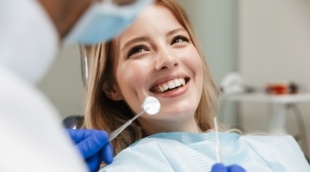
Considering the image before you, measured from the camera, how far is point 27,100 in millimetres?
512

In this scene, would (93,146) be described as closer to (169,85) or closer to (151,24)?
(169,85)

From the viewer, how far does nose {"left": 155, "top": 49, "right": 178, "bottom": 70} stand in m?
1.26

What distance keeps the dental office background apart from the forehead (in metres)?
1.63

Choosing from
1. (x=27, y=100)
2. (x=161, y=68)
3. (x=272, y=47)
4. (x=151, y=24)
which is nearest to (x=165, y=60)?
(x=161, y=68)

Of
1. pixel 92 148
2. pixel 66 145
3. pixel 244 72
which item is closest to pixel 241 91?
pixel 244 72

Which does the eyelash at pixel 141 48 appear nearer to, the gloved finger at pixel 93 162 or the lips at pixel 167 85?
the lips at pixel 167 85

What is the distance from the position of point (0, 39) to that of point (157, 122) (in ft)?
2.74

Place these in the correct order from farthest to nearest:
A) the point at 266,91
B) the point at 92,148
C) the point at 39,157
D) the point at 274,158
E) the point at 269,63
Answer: the point at 269,63, the point at 266,91, the point at 274,158, the point at 92,148, the point at 39,157

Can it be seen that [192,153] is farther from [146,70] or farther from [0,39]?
[0,39]

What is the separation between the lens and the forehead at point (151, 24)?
51.6 inches

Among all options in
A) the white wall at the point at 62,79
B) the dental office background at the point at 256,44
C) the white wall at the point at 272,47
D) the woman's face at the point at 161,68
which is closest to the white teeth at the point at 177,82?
the woman's face at the point at 161,68

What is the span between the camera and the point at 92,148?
119cm

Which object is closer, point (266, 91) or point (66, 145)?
point (66, 145)

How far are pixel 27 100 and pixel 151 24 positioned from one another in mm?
834
